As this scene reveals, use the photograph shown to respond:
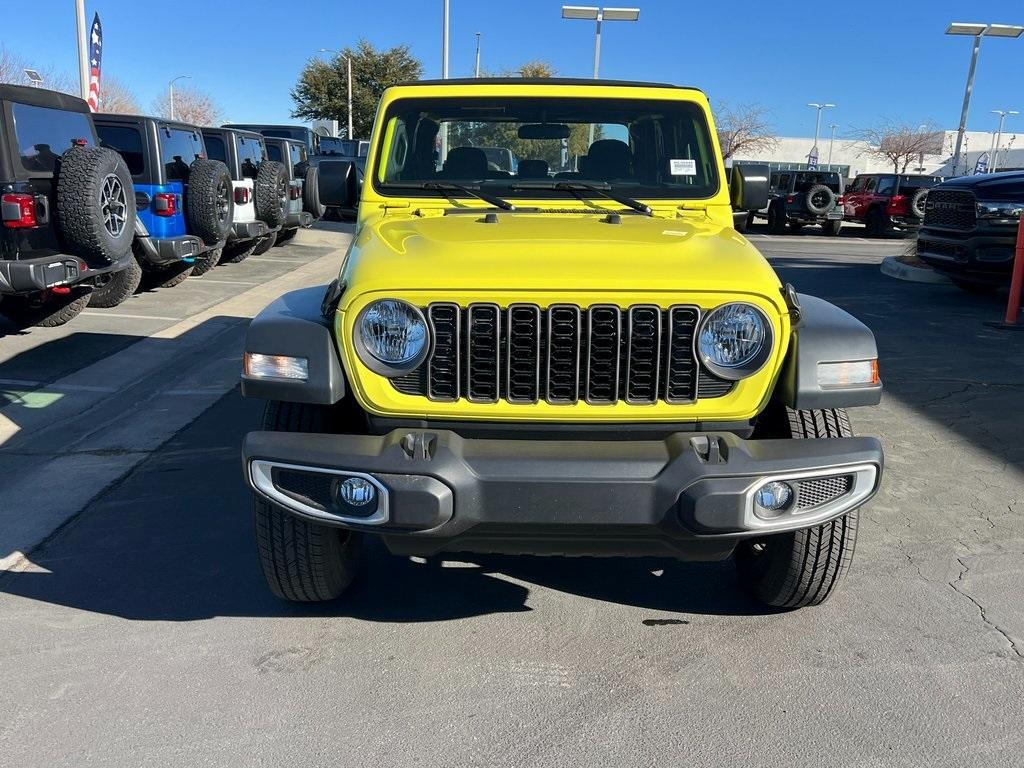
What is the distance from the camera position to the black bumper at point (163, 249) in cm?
990

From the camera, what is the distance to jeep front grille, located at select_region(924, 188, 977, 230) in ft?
36.1

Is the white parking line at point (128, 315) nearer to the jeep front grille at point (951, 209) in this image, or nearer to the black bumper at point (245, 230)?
the black bumper at point (245, 230)

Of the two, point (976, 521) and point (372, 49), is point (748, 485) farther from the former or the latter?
point (372, 49)

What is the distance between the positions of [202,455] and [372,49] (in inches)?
1986

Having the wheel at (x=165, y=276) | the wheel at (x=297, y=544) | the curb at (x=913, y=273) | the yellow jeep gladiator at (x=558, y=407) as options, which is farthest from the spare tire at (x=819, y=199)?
the wheel at (x=297, y=544)

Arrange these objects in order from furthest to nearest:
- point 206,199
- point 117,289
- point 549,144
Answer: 1. point 206,199
2. point 117,289
3. point 549,144

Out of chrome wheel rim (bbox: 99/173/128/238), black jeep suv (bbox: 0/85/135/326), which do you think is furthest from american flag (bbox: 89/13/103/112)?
chrome wheel rim (bbox: 99/173/128/238)

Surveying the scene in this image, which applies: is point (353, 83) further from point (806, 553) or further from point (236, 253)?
point (806, 553)

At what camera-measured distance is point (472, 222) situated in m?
3.62

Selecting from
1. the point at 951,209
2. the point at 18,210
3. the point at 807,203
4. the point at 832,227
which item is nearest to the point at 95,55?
the point at 18,210

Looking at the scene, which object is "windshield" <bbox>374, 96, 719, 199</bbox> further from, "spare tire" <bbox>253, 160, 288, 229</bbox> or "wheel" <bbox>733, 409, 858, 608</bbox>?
"spare tire" <bbox>253, 160, 288, 229</bbox>

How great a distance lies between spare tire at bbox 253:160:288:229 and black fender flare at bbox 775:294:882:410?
11.8m

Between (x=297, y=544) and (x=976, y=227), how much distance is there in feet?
33.0

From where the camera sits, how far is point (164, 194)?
10.0 metres
